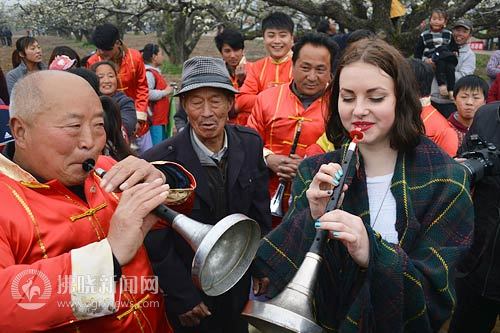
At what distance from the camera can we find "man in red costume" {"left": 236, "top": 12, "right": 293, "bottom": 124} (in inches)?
204

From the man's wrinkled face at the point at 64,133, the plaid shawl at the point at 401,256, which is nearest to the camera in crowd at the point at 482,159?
the plaid shawl at the point at 401,256

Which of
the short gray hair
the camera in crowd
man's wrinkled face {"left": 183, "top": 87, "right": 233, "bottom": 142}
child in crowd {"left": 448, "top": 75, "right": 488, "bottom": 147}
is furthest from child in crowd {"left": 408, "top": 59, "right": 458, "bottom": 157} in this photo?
the short gray hair

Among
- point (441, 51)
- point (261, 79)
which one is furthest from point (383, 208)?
point (441, 51)

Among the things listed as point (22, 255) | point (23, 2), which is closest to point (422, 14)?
point (22, 255)

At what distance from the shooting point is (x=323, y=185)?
6.41 ft

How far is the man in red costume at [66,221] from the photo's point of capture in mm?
1671

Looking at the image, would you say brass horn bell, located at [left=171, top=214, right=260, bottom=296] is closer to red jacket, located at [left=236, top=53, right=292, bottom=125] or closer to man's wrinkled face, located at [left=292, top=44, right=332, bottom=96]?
man's wrinkled face, located at [left=292, top=44, right=332, bottom=96]

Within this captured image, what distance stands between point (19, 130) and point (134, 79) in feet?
16.4

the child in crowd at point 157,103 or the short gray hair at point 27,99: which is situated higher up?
the short gray hair at point 27,99

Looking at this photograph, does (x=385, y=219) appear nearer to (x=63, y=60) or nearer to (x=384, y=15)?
(x=63, y=60)

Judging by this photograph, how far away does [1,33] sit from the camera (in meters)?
36.8

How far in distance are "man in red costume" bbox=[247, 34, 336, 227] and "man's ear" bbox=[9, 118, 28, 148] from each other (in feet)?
7.05

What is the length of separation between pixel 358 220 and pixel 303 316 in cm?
39

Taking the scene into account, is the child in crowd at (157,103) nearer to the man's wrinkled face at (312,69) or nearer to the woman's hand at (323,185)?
the man's wrinkled face at (312,69)
